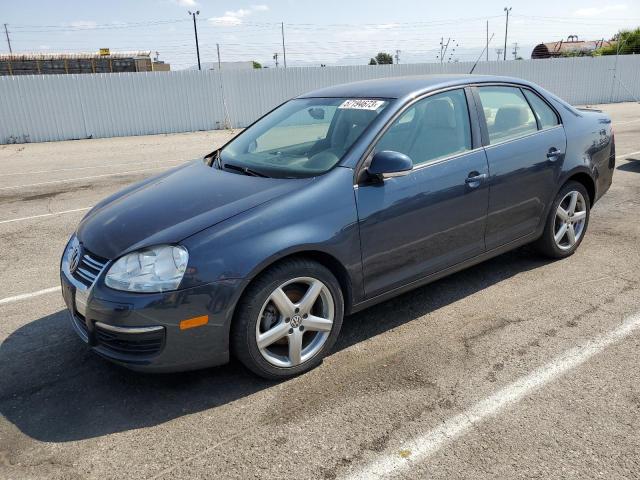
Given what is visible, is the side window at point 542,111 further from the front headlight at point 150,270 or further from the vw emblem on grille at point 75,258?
the vw emblem on grille at point 75,258

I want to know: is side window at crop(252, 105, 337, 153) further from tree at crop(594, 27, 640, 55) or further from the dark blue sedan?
tree at crop(594, 27, 640, 55)

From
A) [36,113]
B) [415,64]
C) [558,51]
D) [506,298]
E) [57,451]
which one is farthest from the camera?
[558,51]

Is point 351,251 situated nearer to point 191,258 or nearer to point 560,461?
point 191,258

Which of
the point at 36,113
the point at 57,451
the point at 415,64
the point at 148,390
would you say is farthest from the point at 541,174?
the point at 415,64

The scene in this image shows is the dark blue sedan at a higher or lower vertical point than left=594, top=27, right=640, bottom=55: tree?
lower

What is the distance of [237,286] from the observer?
289 centimetres

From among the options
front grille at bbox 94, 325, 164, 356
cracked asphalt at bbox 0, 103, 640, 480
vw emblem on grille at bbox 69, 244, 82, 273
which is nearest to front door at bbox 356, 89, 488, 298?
cracked asphalt at bbox 0, 103, 640, 480

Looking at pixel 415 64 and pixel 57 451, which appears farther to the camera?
pixel 415 64

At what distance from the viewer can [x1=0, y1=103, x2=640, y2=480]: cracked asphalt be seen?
254cm

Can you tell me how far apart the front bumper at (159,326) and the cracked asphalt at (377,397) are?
291 mm

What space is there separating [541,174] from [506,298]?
103 centimetres

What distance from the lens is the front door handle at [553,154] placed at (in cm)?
447

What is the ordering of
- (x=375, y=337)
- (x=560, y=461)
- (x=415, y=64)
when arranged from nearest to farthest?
(x=560, y=461), (x=375, y=337), (x=415, y=64)

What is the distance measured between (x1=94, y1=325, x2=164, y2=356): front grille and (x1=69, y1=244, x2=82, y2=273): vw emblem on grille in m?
0.47
